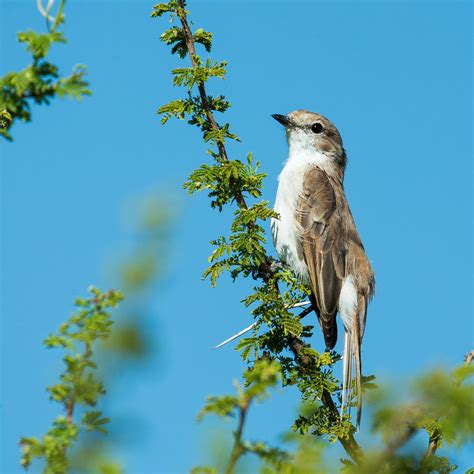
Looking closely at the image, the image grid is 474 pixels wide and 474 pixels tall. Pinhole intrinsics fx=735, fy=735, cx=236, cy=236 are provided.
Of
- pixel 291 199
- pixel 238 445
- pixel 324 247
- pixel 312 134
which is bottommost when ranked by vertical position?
pixel 238 445

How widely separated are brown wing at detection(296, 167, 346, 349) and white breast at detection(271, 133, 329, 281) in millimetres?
85

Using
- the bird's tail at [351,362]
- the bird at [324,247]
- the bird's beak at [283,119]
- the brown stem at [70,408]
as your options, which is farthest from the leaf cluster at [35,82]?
the bird's beak at [283,119]

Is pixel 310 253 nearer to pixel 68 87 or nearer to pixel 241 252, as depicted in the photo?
pixel 241 252

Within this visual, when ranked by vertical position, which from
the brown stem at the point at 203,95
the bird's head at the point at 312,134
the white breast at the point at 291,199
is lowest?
the brown stem at the point at 203,95

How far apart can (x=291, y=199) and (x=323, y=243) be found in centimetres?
71

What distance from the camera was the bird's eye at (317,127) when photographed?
34.6 ft

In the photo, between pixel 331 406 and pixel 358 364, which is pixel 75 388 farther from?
pixel 358 364

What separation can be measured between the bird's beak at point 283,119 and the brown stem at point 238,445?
8.19 meters

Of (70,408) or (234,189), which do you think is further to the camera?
(234,189)

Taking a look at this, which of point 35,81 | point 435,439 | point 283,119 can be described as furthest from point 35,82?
point 283,119

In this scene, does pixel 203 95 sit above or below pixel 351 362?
above

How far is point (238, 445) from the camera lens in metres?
2.01

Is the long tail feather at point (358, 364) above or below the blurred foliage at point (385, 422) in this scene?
above

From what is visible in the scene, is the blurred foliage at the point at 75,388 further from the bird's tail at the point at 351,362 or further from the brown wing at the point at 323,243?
the brown wing at the point at 323,243
